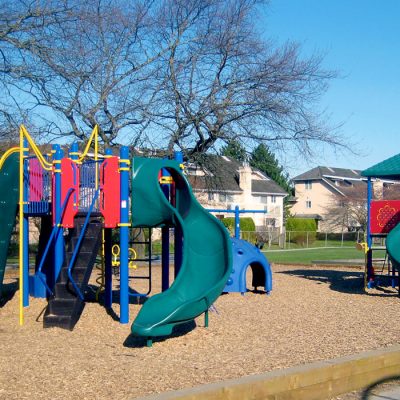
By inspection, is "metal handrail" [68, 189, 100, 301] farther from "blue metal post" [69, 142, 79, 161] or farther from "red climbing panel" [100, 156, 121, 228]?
"blue metal post" [69, 142, 79, 161]

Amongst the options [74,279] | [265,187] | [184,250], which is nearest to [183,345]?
[184,250]

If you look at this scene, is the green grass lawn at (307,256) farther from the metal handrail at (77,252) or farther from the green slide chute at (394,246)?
the metal handrail at (77,252)

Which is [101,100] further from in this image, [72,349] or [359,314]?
[72,349]

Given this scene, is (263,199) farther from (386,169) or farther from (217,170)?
(386,169)

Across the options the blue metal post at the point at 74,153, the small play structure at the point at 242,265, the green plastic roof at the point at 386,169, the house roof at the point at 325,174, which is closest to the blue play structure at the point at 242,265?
the small play structure at the point at 242,265

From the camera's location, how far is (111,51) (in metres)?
21.0

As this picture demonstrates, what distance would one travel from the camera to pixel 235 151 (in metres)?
22.6

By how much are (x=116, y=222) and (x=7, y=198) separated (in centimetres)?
224

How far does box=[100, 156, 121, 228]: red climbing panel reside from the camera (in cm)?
1101

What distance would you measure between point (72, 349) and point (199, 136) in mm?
14300

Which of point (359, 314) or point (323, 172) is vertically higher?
point (323, 172)

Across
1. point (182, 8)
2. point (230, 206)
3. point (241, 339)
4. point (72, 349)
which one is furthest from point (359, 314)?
point (230, 206)

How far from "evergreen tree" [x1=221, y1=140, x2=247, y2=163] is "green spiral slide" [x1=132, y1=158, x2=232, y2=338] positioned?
11134mm

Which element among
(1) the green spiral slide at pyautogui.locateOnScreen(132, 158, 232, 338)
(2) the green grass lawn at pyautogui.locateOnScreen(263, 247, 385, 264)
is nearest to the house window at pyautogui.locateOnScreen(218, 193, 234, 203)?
(2) the green grass lawn at pyautogui.locateOnScreen(263, 247, 385, 264)
